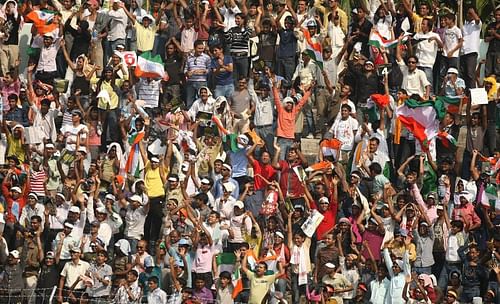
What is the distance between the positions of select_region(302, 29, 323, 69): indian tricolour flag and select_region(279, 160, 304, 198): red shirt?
2.18 m

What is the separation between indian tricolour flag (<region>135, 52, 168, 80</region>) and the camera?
109 ft

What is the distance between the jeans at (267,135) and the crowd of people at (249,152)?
0.03m

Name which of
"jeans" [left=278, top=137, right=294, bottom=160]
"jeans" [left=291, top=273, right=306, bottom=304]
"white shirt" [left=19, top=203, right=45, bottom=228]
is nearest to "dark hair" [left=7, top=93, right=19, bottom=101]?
"white shirt" [left=19, top=203, right=45, bottom=228]

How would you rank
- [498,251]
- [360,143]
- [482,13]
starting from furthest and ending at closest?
[482,13]
[360,143]
[498,251]

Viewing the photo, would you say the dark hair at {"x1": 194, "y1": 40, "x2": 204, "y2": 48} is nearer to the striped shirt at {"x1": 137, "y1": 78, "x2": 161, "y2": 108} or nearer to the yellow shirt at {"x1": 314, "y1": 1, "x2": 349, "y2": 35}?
the striped shirt at {"x1": 137, "y1": 78, "x2": 161, "y2": 108}

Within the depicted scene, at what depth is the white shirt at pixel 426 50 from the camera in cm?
3278

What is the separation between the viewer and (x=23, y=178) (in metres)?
32.1

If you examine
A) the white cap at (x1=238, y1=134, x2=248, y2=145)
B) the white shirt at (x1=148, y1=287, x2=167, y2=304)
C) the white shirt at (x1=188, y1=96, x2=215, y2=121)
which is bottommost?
the white shirt at (x1=148, y1=287, x2=167, y2=304)

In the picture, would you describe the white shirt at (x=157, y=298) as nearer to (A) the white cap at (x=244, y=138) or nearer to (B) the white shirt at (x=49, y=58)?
(A) the white cap at (x=244, y=138)

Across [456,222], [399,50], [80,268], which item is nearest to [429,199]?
[456,222]

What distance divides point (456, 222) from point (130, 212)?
4.87 meters

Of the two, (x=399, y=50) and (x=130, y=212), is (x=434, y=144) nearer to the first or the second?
(x=399, y=50)

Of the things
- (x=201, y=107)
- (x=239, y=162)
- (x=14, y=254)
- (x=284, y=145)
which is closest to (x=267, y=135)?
(x=284, y=145)

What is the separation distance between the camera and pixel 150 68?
1309 inches
